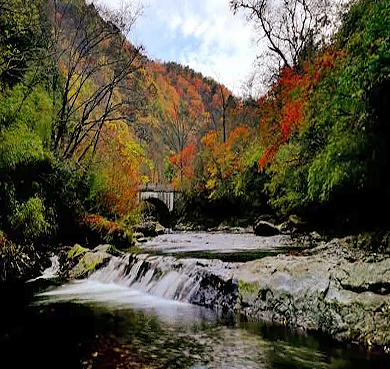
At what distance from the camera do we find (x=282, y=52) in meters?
24.2

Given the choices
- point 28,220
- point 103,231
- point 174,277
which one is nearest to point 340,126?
point 174,277

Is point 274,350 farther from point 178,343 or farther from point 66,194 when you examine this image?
point 66,194

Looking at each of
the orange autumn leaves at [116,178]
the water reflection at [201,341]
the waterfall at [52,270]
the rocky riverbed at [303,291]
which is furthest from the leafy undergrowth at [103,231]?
the water reflection at [201,341]

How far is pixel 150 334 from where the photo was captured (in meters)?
6.27

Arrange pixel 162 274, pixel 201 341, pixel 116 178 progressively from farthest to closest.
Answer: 1. pixel 116 178
2. pixel 162 274
3. pixel 201 341

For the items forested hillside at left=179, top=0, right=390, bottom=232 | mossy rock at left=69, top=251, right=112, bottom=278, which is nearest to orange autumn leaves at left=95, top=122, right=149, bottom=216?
mossy rock at left=69, top=251, right=112, bottom=278

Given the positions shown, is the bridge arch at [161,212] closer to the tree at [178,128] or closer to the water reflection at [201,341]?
the tree at [178,128]

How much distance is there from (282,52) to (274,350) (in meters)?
21.1

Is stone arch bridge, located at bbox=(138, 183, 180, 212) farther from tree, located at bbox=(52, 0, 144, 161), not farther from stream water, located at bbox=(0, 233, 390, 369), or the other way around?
stream water, located at bbox=(0, 233, 390, 369)

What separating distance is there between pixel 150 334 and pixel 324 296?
248 cm

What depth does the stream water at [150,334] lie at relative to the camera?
5.14 m

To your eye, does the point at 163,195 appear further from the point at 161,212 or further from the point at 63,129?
the point at 63,129

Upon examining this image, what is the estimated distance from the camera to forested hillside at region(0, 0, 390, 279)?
9609 millimetres

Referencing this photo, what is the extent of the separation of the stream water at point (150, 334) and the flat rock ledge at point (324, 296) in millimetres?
271
